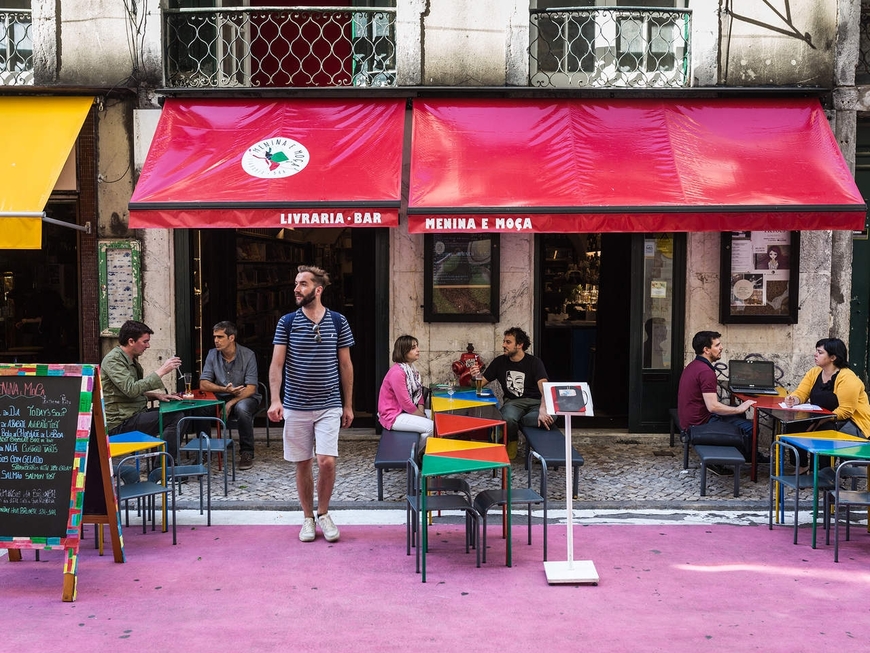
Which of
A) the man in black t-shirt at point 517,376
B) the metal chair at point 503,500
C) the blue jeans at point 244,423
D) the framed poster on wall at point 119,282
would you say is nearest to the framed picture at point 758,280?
the man in black t-shirt at point 517,376

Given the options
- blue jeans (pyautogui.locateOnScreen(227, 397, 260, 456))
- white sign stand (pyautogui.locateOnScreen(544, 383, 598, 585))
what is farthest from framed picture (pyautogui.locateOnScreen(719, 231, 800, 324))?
blue jeans (pyautogui.locateOnScreen(227, 397, 260, 456))

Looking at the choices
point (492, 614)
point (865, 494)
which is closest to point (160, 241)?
Result: point (492, 614)

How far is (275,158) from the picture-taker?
9.14 m

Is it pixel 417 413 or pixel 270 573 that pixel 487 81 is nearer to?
pixel 417 413

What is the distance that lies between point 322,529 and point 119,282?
5039 millimetres

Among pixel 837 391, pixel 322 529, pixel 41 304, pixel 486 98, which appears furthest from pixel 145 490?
pixel 837 391

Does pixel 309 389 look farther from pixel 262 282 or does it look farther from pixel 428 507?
pixel 262 282

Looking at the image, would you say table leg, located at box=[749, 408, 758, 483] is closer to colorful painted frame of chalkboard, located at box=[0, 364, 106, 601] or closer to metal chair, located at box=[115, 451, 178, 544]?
metal chair, located at box=[115, 451, 178, 544]

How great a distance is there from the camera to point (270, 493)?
25.8ft

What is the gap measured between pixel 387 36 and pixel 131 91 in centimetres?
310

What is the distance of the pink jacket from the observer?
26.6 feet

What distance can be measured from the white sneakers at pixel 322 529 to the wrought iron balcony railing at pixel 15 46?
7.02 metres

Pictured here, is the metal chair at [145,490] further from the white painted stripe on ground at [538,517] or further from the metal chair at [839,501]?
the metal chair at [839,501]

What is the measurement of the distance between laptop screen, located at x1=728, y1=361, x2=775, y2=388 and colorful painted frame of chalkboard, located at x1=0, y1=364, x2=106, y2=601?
652cm
